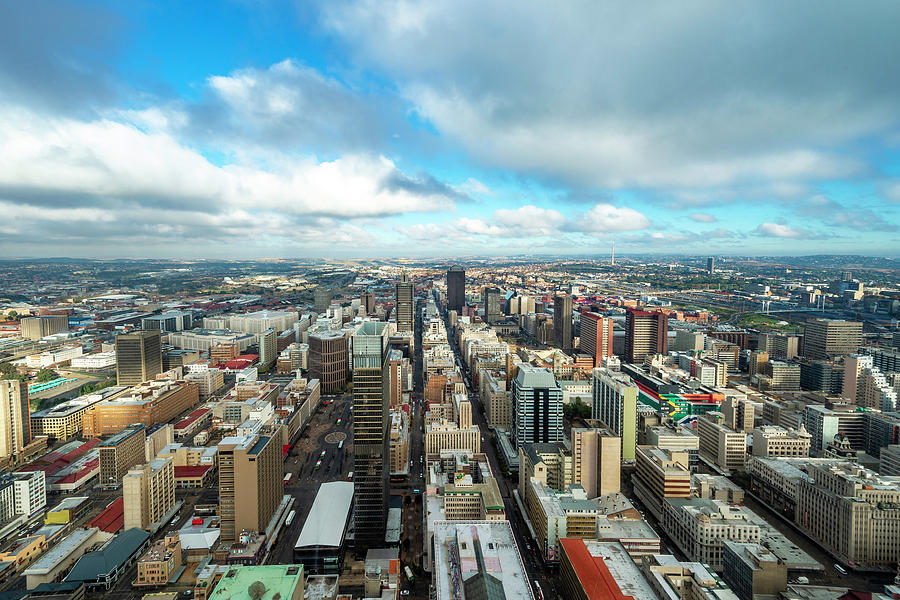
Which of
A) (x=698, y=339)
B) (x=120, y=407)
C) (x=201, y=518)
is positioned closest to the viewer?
(x=201, y=518)

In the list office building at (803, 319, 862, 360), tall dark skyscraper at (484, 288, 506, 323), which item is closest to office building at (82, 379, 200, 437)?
tall dark skyscraper at (484, 288, 506, 323)

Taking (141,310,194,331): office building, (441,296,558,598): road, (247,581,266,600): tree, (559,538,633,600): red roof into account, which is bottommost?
(441,296,558,598): road

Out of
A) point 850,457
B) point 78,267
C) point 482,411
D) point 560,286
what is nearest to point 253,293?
point 78,267

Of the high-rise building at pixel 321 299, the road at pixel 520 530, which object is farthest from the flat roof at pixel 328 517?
the high-rise building at pixel 321 299

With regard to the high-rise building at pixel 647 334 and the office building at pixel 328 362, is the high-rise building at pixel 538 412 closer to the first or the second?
the office building at pixel 328 362

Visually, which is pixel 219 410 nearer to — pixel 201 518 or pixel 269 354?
pixel 201 518

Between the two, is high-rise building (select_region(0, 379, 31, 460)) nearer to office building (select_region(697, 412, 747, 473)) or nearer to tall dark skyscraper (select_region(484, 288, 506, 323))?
office building (select_region(697, 412, 747, 473))
